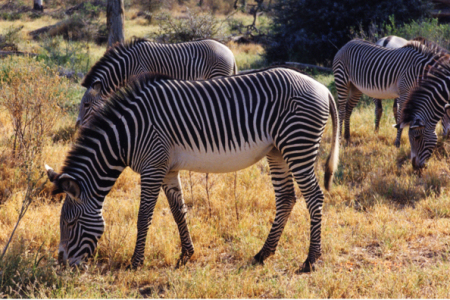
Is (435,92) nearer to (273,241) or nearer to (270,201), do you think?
(270,201)

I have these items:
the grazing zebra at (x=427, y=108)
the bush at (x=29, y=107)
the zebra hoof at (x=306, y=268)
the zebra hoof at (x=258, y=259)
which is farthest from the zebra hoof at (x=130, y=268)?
the grazing zebra at (x=427, y=108)

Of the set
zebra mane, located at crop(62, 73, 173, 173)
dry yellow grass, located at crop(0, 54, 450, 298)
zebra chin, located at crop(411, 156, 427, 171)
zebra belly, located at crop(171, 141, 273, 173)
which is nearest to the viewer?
dry yellow grass, located at crop(0, 54, 450, 298)

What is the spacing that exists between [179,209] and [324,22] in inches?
526

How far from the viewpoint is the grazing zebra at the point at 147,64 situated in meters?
7.61

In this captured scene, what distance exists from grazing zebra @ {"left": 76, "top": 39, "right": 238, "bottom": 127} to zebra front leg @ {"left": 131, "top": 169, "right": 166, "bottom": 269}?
3.31 metres

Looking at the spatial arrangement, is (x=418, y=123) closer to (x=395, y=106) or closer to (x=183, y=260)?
(x=395, y=106)

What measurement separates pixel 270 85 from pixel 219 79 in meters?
0.57

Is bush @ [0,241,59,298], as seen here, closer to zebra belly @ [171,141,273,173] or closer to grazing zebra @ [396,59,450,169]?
zebra belly @ [171,141,273,173]

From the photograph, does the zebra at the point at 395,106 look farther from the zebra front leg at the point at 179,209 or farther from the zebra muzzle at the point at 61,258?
the zebra muzzle at the point at 61,258

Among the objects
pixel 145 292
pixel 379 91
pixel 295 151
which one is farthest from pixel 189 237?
pixel 379 91

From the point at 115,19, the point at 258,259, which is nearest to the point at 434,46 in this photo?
the point at 258,259

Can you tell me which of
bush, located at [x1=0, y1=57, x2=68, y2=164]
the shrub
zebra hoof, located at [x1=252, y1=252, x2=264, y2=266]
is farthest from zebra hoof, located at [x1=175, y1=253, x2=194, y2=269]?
bush, located at [x1=0, y1=57, x2=68, y2=164]

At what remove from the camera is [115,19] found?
1323cm

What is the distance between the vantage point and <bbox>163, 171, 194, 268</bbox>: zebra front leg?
180 inches
